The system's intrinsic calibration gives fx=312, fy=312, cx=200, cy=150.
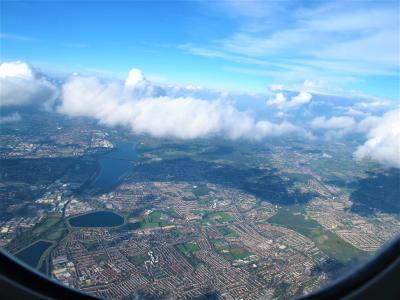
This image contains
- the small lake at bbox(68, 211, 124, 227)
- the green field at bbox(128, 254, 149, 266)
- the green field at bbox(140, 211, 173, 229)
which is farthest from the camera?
the green field at bbox(140, 211, 173, 229)

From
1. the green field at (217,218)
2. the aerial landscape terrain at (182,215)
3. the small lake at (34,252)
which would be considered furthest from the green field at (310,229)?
the small lake at (34,252)

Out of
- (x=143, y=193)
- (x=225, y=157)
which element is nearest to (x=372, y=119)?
(x=225, y=157)

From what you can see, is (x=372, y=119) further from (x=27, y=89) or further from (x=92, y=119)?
(x=27, y=89)

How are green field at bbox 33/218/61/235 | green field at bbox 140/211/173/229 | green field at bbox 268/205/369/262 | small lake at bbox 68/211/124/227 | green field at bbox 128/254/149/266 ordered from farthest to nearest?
1. green field at bbox 140/211/173/229
2. small lake at bbox 68/211/124/227
3. green field at bbox 268/205/369/262
4. green field at bbox 33/218/61/235
5. green field at bbox 128/254/149/266

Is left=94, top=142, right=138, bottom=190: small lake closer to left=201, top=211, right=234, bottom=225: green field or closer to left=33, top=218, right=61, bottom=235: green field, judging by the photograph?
left=33, top=218, right=61, bottom=235: green field

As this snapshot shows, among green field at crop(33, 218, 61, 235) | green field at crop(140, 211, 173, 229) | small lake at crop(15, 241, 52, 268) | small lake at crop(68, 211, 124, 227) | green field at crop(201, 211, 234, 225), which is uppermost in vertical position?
small lake at crop(15, 241, 52, 268)

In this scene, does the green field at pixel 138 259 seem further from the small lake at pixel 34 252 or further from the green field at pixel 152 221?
the green field at pixel 152 221

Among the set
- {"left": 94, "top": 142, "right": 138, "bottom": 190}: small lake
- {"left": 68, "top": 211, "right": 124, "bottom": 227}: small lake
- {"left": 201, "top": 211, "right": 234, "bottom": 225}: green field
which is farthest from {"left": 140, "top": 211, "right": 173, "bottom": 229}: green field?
{"left": 94, "top": 142, "right": 138, "bottom": 190}: small lake
